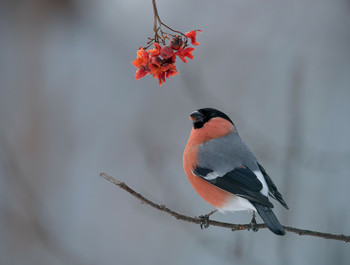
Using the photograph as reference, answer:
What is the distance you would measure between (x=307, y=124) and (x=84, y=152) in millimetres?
1366

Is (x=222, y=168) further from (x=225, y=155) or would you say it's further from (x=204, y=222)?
(x=204, y=222)

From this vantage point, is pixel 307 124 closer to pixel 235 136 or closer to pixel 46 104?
pixel 235 136

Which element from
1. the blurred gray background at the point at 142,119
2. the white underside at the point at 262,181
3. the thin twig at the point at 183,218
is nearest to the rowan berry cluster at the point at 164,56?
the thin twig at the point at 183,218

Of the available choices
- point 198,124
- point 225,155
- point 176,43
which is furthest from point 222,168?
point 176,43

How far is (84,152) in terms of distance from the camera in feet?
8.50

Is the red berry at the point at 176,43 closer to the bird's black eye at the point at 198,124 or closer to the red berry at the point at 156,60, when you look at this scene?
the red berry at the point at 156,60

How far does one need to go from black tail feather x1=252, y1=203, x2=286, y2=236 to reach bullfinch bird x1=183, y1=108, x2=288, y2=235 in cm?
3

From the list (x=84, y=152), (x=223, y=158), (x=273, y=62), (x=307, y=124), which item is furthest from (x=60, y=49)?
(x=223, y=158)

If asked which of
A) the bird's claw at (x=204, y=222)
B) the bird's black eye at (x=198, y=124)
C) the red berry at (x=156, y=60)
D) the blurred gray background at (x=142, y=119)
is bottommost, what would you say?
the bird's claw at (x=204, y=222)

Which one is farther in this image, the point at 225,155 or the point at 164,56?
the point at 225,155

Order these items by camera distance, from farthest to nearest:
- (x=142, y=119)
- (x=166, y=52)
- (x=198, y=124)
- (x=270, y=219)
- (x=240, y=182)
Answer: (x=142, y=119)
(x=198, y=124)
(x=240, y=182)
(x=270, y=219)
(x=166, y=52)

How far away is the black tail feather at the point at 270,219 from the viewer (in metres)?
1.04

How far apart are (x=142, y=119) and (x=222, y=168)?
3.96ft

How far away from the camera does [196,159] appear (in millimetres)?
1363
